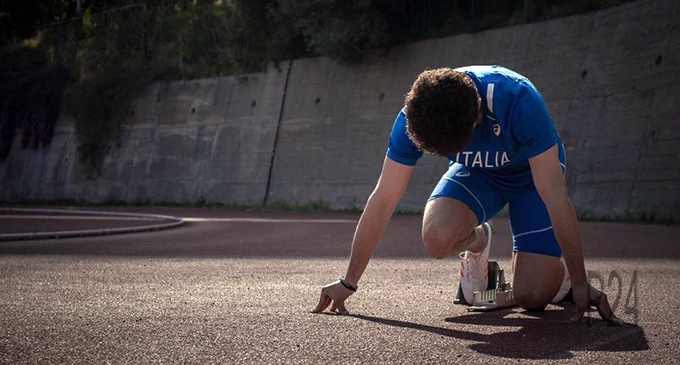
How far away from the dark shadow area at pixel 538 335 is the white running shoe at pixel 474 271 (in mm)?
385

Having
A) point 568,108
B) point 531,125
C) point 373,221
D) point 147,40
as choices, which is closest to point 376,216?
point 373,221

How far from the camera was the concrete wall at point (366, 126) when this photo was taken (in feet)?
67.5

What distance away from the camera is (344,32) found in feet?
95.6

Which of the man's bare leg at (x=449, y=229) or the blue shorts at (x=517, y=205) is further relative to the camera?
the blue shorts at (x=517, y=205)

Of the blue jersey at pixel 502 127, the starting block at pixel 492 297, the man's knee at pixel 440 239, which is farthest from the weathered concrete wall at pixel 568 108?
→ the blue jersey at pixel 502 127

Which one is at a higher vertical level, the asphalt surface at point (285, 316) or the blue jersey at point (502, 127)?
the blue jersey at point (502, 127)

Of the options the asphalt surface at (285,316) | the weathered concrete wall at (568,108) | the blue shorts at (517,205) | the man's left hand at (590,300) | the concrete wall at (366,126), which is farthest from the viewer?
the concrete wall at (366,126)

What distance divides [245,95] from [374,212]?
28870 millimetres

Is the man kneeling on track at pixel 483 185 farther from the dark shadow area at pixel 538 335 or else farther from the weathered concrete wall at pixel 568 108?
the weathered concrete wall at pixel 568 108

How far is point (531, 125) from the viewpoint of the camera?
4.87m

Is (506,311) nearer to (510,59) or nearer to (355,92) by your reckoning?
(510,59)

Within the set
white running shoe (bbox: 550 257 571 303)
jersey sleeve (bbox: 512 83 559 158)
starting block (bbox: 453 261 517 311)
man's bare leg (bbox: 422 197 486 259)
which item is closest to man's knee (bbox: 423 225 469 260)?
man's bare leg (bbox: 422 197 486 259)

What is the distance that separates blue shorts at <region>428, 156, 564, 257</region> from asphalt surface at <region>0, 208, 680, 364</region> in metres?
0.44

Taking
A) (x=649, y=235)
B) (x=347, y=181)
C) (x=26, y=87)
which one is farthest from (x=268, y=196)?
(x=649, y=235)
